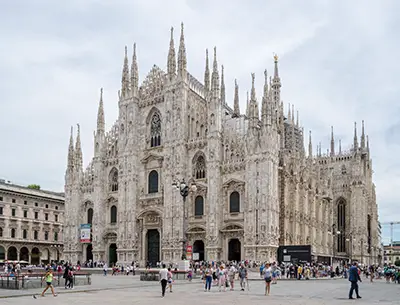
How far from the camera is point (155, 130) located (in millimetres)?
64312

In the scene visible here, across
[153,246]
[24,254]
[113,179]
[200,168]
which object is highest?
[200,168]

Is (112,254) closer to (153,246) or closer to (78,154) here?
(153,246)

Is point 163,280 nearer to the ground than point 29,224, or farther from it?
nearer to the ground

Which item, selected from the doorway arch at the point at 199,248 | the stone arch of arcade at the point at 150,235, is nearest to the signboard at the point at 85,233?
the stone arch of arcade at the point at 150,235

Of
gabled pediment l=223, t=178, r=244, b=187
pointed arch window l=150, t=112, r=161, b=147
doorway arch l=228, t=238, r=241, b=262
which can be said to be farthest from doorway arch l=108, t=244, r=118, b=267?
gabled pediment l=223, t=178, r=244, b=187

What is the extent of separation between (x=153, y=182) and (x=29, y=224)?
90.8 ft

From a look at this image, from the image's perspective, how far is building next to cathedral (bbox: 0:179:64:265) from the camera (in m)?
76.8

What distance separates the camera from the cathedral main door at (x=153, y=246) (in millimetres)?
61938

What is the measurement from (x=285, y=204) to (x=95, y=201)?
23303mm

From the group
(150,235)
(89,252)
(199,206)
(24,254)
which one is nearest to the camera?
(199,206)

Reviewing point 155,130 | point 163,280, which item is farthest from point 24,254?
point 163,280

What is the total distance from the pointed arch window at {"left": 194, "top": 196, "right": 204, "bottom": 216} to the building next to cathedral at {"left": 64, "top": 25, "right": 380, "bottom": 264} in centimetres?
11

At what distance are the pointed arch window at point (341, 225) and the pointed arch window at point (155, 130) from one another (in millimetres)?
40332

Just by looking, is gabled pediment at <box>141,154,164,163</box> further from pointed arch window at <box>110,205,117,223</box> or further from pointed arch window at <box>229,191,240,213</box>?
pointed arch window at <box>229,191,240,213</box>
